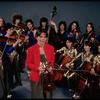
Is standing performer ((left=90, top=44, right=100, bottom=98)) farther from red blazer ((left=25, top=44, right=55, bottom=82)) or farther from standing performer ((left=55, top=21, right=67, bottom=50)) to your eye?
standing performer ((left=55, top=21, right=67, bottom=50))

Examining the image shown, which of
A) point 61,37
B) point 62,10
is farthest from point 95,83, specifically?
point 62,10

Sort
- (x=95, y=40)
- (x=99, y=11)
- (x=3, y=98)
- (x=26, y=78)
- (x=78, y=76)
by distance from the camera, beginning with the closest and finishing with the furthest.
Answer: (x=3, y=98) < (x=78, y=76) < (x=95, y=40) < (x=26, y=78) < (x=99, y=11)

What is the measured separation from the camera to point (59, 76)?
7.24ft

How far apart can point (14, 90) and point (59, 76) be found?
0.84m

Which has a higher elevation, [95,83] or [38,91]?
[38,91]

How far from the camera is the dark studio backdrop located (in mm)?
3361

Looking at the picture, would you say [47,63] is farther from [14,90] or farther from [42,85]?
[14,90]

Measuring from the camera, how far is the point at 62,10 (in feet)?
11.3

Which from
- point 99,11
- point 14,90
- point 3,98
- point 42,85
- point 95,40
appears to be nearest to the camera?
point 42,85

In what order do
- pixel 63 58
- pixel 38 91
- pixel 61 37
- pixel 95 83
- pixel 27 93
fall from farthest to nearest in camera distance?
pixel 61 37, pixel 63 58, pixel 27 93, pixel 95 83, pixel 38 91

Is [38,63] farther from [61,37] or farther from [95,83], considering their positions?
[61,37]

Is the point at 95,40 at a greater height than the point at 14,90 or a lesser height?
greater

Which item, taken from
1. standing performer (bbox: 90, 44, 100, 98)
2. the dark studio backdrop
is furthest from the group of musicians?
the dark studio backdrop

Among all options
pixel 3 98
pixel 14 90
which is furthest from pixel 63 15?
pixel 3 98
